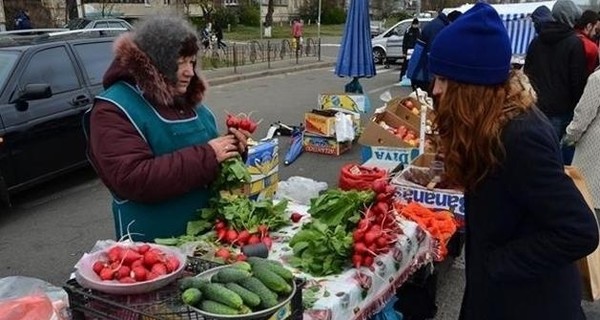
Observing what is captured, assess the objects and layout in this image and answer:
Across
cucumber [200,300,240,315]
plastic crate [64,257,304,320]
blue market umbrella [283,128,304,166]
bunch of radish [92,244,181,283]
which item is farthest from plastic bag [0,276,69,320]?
blue market umbrella [283,128,304,166]

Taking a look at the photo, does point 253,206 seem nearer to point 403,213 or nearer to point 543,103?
point 403,213

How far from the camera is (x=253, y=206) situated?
9.27ft

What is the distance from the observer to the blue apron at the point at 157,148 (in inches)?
95.0

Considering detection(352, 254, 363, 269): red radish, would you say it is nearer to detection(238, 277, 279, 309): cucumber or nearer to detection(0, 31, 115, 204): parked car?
detection(238, 277, 279, 309): cucumber

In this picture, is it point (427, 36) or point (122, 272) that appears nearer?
point (122, 272)

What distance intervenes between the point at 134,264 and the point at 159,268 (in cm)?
9

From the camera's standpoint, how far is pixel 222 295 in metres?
1.74

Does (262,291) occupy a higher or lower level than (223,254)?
higher

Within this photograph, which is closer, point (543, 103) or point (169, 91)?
point (169, 91)

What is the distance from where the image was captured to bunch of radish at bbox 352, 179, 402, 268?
250 centimetres

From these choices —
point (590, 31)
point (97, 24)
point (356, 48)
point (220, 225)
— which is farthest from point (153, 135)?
point (97, 24)

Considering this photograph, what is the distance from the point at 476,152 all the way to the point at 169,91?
1379 millimetres

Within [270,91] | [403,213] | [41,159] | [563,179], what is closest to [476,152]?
[563,179]

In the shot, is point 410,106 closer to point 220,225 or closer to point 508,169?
point 220,225
